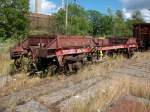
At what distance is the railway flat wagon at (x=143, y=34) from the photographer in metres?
19.5

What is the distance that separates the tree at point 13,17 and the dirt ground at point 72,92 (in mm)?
23818

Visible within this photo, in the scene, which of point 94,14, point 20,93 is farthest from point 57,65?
point 94,14

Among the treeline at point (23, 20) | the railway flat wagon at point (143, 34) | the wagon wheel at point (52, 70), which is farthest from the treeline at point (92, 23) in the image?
the wagon wheel at point (52, 70)

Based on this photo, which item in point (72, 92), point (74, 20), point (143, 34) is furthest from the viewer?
point (74, 20)

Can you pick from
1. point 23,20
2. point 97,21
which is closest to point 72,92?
point 23,20

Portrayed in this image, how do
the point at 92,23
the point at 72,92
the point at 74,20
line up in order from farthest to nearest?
the point at 92,23, the point at 74,20, the point at 72,92

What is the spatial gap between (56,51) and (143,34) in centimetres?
1303

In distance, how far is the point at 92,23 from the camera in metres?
60.2

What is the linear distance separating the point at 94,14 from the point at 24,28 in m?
37.3

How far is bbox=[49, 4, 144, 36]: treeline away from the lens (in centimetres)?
3547

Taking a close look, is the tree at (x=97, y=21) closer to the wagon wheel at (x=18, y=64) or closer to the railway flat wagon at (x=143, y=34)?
the railway flat wagon at (x=143, y=34)

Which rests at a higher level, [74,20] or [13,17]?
[74,20]

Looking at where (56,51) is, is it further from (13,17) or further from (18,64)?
(13,17)

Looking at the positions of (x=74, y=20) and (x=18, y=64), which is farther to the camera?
(x=74, y=20)
